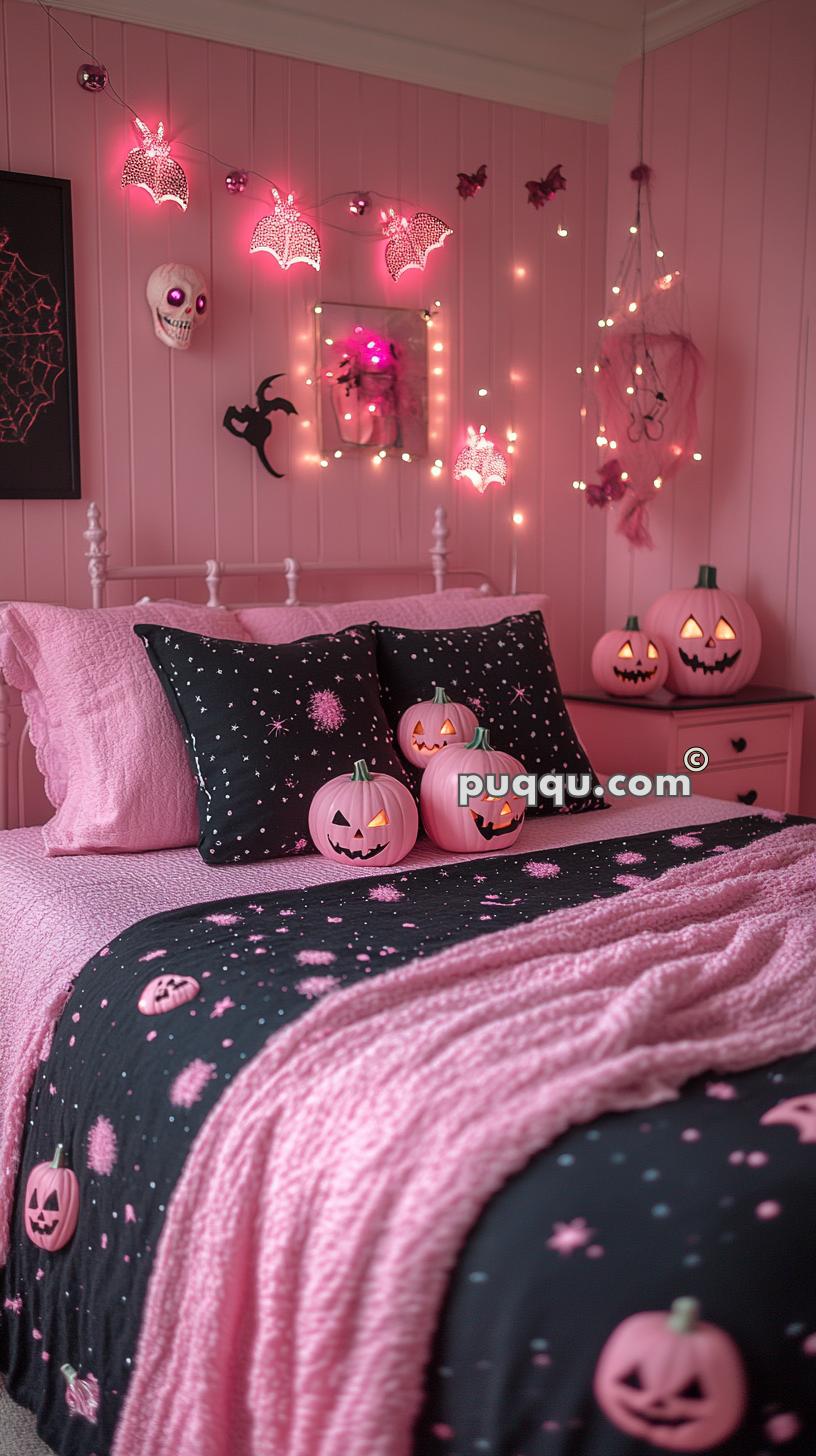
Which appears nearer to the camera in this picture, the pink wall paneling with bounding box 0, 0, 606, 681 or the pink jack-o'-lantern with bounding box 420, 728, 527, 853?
the pink jack-o'-lantern with bounding box 420, 728, 527, 853

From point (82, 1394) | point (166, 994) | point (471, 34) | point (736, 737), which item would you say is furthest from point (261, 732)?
point (471, 34)

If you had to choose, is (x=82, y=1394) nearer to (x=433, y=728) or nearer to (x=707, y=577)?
(x=433, y=728)

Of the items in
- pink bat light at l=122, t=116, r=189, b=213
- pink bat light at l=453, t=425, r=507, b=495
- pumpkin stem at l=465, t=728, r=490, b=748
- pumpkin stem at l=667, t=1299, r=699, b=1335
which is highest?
pink bat light at l=122, t=116, r=189, b=213

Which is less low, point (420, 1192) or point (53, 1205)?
point (420, 1192)

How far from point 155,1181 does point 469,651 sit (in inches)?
55.7

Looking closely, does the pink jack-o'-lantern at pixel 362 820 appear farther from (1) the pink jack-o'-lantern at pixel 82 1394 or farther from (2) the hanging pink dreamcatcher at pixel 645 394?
(2) the hanging pink dreamcatcher at pixel 645 394

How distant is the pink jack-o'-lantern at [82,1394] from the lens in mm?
1486

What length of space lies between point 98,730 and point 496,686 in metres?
0.80

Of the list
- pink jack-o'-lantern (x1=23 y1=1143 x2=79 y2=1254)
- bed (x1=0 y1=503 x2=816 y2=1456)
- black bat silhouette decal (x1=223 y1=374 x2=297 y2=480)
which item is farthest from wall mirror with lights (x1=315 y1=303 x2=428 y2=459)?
pink jack-o'-lantern (x1=23 y1=1143 x2=79 y2=1254)

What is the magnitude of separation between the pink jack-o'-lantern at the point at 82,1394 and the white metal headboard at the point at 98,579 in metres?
1.28

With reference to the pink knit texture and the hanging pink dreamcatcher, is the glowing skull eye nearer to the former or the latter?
the hanging pink dreamcatcher

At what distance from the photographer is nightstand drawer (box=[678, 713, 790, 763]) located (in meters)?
3.15

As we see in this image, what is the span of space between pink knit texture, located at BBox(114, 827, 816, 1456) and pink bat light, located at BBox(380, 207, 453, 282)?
2181 millimetres

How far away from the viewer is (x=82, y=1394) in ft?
4.99
